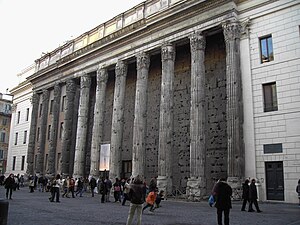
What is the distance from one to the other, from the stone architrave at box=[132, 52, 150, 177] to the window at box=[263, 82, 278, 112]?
891 cm

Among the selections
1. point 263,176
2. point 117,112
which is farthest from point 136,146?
point 263,176

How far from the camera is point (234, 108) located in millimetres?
18469

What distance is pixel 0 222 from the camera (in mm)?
7715

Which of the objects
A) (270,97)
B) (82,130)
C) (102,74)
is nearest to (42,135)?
(82,130)

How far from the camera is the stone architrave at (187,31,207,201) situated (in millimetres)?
18984

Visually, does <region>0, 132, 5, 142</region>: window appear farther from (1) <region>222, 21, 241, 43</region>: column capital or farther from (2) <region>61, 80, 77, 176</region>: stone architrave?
(1) <region>222, 21, 241, 43</region>: column capital

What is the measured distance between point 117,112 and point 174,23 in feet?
26.8

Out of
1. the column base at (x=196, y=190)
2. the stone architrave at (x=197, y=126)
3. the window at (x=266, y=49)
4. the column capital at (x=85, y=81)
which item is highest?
the column capital at (x=85, y=81)

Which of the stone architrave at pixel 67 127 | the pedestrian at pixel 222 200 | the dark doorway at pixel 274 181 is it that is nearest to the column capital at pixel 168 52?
the dark doorway at pixel 274 181

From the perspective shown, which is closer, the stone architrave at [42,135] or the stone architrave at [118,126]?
the stone architrave at [118,126]

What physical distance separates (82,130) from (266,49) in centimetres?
1697

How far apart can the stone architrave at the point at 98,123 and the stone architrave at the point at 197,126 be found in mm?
9476

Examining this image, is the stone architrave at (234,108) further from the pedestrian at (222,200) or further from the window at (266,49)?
the pedestrian at (222,200)

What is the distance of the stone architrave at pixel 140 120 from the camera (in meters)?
22.8
